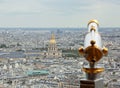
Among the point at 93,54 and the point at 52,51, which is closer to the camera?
the point at 93,54

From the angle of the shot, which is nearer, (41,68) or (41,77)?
(41,77)

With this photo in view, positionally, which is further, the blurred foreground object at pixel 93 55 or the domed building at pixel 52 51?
the domed building at pixel 52 51

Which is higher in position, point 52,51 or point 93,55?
point 52,51

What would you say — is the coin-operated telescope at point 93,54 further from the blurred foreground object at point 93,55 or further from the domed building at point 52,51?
the domed building at point 52,51

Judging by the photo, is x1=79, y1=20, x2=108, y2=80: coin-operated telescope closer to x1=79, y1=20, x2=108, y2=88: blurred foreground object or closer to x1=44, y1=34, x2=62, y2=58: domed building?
x1=79, y1=20, x2=108, y2=88: blurred foreground object

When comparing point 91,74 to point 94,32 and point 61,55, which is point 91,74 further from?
point 61,55

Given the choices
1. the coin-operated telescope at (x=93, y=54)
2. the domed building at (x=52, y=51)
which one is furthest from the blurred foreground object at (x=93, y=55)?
the domed building at (x=52, y=51)

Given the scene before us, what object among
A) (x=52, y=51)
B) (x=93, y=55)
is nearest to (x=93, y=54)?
(x=93, y=55)


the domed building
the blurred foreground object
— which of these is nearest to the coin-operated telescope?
the blurred foreground object

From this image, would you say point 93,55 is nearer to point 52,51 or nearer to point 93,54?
point 93,54
